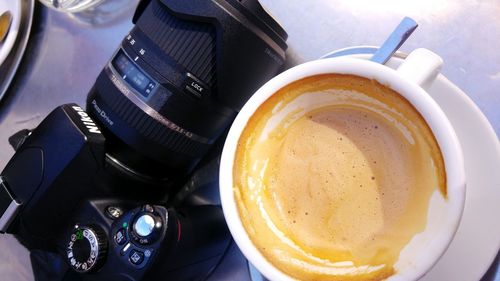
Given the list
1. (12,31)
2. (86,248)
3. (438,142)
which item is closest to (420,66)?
(438,142)

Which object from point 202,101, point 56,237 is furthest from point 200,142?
point 56,237

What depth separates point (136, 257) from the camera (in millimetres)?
392

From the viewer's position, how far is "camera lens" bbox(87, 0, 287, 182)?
40 cm

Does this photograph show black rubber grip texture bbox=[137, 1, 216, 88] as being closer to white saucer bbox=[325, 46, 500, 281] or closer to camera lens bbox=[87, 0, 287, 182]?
camera lens bbox=[87, 0, 287, 182]

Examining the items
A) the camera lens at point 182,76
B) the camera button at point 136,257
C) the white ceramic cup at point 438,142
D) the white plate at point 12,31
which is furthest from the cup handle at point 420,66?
the white plate at point 12,31

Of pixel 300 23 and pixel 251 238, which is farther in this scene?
pixel 300 23

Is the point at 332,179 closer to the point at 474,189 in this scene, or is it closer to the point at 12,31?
the point at 474,189

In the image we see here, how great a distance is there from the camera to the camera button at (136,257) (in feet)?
1.28

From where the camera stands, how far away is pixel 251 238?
0.36 metres

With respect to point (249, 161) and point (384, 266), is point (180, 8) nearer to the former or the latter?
point (249, 161)

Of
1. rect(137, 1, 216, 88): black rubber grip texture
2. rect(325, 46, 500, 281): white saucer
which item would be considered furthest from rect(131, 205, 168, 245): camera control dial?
rect(325, 46, 500, 281): white saucer

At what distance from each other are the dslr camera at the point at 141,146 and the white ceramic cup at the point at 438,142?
70 mm

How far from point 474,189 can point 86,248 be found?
0.31 metres

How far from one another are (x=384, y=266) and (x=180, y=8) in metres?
0.24
